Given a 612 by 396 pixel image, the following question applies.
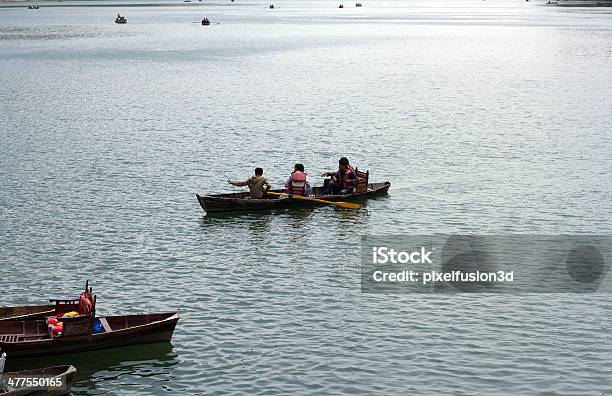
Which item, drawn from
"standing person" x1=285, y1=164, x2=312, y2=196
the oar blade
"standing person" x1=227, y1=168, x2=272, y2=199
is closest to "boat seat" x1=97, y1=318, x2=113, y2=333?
"standing person" x1=227, y1=168, x2=272, y2=199

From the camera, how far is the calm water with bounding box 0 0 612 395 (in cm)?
3186

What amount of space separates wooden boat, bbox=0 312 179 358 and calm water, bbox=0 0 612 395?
0.52 metres

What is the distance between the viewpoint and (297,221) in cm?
4875

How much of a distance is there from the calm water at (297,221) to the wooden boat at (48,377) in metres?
1.25

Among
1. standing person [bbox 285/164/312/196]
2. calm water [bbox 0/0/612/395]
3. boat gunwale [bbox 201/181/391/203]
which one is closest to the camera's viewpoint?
calm water [bbox 0/0/612/395]

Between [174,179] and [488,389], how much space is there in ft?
105

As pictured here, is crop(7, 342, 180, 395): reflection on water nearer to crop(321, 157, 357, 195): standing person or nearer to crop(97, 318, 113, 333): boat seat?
crop(97, 318, 113, 333): boat seat

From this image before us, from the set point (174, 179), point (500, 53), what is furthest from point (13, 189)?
point (500, 53)

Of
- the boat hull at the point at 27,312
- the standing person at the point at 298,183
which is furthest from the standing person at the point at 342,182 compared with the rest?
the boat hull at the point at 27,312

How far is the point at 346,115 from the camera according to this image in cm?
8675

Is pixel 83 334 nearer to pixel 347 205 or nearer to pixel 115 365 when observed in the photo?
pixel 115 365
